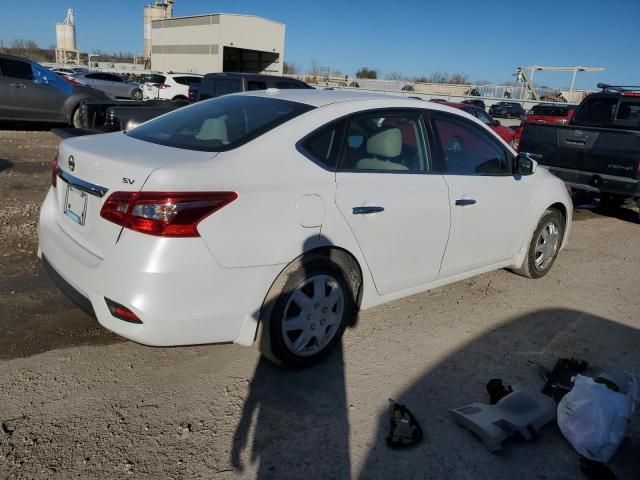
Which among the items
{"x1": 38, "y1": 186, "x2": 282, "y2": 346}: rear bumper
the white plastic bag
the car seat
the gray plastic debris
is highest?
the car seat

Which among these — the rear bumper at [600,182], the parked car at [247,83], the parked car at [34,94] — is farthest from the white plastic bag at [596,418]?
the parked car at [34,94]

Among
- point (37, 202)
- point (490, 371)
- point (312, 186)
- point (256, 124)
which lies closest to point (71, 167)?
point (256, 124)

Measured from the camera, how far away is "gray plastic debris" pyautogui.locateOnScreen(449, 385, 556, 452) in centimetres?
263

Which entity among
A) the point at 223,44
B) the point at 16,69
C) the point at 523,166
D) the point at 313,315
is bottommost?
the point at 313,315

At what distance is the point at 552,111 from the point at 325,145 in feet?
70.0

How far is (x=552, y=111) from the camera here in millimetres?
21500

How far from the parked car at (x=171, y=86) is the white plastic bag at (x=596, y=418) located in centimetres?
2114

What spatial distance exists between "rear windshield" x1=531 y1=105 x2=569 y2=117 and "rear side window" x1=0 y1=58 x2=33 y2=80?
19.0 metres

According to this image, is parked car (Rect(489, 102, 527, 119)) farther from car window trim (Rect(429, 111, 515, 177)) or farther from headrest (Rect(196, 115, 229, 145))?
headrest (Rect(196, 115, 229, 145))

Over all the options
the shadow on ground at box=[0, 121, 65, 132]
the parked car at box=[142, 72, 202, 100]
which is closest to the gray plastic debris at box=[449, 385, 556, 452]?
the shadow on ground at box=[0, 121, 65, 132]

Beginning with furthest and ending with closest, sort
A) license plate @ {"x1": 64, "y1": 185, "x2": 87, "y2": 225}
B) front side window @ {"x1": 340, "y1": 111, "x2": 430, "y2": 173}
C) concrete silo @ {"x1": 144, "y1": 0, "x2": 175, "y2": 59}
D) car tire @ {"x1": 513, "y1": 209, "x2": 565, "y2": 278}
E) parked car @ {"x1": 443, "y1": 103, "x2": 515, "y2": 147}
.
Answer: concrete silo @ {"x1": 144, "y1": 0, "x2": 175, "y2": 59}, parked car @ {"x1": 443, "y1": 103, "x2": 515, "y2": 147}, car tire @ {"x1": 513, "y1": 209, "x2": 565, "y2": 278}, front side window @ {"x1": 340, "y1": 111, "x2": 430, "y2": 173}, license plate @ {"x1": 64, "y1": 185, "x2": 87, "y2": 225}

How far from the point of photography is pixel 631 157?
6879 millimetres

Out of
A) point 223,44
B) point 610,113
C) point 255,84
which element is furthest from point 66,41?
point 610,113

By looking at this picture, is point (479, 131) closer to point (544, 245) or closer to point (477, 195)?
point (477, 195)
